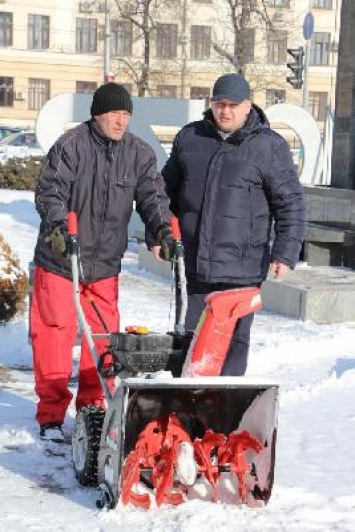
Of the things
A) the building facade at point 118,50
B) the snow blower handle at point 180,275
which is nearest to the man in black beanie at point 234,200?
the snow blower handle at point 180,275

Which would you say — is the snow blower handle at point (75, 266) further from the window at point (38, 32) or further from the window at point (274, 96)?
the window at point (38, 32)

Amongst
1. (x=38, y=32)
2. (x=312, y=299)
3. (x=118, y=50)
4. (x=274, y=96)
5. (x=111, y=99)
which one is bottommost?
(x=312, y=299)

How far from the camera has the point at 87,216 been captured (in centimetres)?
505

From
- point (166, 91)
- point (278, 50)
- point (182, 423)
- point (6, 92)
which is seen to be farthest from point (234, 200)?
point (278, 50)

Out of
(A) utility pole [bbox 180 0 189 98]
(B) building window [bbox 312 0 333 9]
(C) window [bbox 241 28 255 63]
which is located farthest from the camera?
(B) building window [bbox 312 0 333 9]

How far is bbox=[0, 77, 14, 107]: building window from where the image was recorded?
177 ft

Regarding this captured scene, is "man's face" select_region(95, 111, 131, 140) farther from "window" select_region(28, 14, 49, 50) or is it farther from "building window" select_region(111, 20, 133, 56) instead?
"window" select_region(28, 14, 49, 50)

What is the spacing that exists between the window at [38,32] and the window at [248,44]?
10270 mm

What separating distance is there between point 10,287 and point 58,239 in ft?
11.2

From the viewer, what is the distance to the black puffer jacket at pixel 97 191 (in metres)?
4.97

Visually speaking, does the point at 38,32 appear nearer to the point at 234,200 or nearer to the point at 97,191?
the point at 97,191

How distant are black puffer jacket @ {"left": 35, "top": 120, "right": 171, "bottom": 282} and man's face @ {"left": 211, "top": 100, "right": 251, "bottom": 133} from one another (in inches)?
15.6

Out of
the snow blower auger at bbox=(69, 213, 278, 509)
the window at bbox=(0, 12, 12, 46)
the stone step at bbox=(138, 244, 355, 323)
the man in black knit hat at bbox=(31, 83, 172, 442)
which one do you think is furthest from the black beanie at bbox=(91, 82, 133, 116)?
the window at bbox=(0, 12, 12, 46)

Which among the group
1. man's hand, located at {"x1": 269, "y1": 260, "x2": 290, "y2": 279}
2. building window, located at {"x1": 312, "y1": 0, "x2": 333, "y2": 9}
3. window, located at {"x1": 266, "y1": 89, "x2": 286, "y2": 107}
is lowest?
window, located at {"x1": 266, "y1": 89, "x2": 286, "y2": 107}
